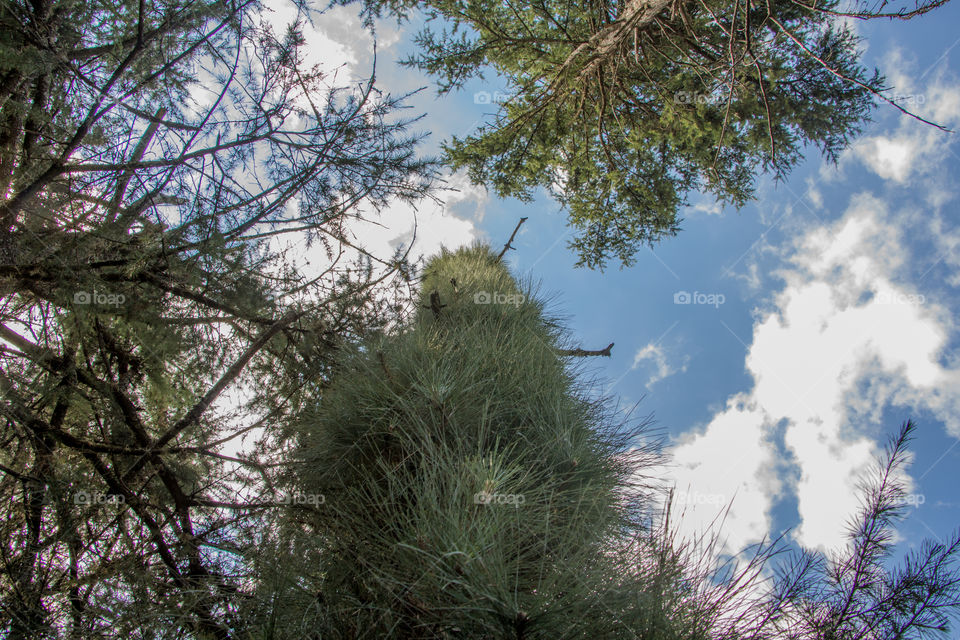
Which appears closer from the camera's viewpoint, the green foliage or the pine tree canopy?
the green foliage

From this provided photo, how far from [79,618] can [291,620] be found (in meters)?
1.21

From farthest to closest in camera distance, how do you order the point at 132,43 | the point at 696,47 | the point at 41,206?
the point at 696,47 < the point at 132,43 < the point at 41,206

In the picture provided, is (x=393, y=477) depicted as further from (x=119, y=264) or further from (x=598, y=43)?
(x=598, y=43)

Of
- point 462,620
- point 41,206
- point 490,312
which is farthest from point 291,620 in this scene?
point 41,206

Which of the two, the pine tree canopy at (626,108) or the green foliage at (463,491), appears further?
the pine tree canopy at (626,108)

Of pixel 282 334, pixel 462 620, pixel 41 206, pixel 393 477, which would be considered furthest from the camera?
pixel 282 334

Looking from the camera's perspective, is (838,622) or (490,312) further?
(490,312)

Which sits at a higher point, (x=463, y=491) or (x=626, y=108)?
(x=626, y=108)

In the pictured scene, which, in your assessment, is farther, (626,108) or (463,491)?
(626,108)

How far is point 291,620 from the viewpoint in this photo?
56.4 inches

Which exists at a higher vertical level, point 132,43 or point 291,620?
point 132,43

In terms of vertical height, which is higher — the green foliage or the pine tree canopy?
the pine tree canopy

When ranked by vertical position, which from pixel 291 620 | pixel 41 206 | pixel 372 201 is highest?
pixel 372 201

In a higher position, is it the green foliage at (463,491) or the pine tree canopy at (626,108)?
the pine tree canopy at (626,108)
